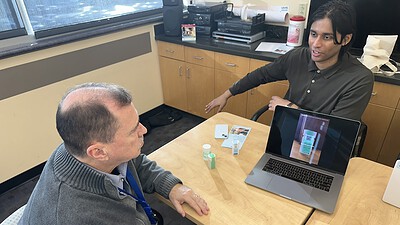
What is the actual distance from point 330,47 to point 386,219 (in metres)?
0.89

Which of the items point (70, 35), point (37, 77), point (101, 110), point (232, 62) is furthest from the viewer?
point (232, 62)

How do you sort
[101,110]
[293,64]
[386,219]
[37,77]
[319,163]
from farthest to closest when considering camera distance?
[37,77]
[293,64]
[319,163]
[386,219]
[101,110]

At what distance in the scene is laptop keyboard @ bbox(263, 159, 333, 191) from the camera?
1120mm

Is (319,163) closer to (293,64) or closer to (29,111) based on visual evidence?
(293,64)

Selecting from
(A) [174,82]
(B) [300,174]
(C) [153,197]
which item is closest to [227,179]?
(B) [300,174]

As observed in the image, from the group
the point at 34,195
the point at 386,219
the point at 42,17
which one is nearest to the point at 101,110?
the point at 34,195

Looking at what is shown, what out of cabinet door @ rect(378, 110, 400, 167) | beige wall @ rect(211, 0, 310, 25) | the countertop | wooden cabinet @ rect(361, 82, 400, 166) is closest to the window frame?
the countertop

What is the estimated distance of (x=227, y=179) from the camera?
1182 millimetres

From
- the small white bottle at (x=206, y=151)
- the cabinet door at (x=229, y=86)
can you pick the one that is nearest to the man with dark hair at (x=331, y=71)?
the small white bottle at (x=206, y=151)

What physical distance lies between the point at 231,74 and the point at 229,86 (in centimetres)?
13

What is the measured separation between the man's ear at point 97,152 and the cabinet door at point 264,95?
69.5 inches

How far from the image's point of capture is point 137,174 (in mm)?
1194

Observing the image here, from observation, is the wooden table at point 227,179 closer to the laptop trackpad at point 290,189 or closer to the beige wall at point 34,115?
the laptop trackpad at point 290,189

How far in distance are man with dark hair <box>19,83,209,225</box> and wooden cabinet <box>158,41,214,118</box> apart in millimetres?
1853
